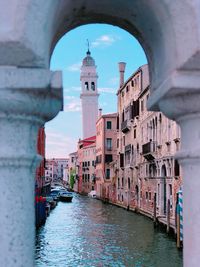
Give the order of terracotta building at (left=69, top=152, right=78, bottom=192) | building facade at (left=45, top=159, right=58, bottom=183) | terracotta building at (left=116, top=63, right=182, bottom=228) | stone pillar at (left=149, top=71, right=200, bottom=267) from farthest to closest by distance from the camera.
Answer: building facade at (left=45, top=159, right=58, bottom=183) < terracotta building at (left=69, top=152, right=78, bottom=192) < terracotta building at (left=116, top=63, right=182, bottom=228) < stone pillar at (left=149, top=71, right=200, bottom=267)

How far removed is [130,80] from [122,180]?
25.9ft

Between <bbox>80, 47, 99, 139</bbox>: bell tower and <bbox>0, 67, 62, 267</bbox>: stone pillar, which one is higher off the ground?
<bbox>80, 47, 99, 139</bbox>: bell tower

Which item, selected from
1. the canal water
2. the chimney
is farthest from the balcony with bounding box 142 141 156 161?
the chimney

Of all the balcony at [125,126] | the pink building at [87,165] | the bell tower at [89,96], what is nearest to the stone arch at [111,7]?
the balcony at [125,126]

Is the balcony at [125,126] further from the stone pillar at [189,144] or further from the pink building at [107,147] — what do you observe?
the stone pillar at [189,144]

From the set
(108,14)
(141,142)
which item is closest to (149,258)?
(108,14)

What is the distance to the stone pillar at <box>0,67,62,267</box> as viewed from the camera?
181 cm

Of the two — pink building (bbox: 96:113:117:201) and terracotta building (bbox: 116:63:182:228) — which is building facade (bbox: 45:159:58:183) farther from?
terracotta building (bbox: 116:63:182:228)

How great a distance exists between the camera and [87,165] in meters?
57.7

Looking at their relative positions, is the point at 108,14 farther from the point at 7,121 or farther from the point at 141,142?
the point at 141,142

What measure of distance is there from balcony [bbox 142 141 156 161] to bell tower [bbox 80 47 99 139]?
36.5m

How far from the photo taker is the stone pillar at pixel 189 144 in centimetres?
191

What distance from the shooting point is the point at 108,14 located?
98.5 inches

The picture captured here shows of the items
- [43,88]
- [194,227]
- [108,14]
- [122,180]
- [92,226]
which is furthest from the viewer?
[122,180]
